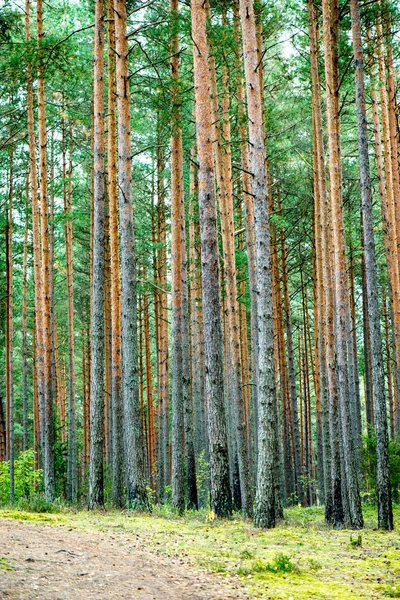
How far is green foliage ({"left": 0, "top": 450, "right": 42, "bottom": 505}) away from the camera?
18.5m

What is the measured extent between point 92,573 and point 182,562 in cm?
122

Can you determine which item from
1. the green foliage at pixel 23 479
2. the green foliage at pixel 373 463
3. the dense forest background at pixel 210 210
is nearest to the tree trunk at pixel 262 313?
the dense forest background at pixel 210 210

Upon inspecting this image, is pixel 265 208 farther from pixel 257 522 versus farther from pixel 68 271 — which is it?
pixel 68 271

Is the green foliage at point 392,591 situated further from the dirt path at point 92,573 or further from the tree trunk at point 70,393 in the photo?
the tree trunk at point 70,393

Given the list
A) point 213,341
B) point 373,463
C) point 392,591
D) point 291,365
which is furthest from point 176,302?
point 291,365

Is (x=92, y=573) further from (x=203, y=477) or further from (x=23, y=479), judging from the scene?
(x=23, y=479)

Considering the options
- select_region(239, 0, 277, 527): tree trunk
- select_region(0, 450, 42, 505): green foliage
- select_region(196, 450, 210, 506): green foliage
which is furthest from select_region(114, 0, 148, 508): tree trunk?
select_region(0, 450, 42, 505): green foliage

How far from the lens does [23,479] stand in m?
18.9

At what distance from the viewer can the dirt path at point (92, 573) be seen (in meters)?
4.84

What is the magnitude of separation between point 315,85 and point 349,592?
1200 cm

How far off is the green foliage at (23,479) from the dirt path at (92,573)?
11684 millimetres

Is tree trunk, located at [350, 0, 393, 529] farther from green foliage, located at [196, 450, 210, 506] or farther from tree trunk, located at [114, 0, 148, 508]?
green foliage, located at [196, 450, 210, 506]

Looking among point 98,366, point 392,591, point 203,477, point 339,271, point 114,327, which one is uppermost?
point 339,271

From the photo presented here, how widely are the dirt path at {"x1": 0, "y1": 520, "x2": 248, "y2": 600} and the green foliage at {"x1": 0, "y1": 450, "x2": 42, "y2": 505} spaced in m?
11.7
